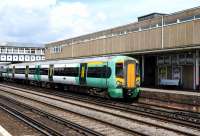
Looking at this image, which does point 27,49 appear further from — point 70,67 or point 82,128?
point 82,128

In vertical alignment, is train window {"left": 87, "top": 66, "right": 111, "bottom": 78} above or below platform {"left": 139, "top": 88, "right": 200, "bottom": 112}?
above

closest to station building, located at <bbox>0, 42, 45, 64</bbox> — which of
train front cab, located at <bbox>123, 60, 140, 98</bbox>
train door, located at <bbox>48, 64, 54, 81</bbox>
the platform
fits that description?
train door, located at <bbox>48, 64, 54, 81</bbox>

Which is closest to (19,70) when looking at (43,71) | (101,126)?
(43,71)

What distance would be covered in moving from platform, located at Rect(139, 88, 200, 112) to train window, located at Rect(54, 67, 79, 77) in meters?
5.27

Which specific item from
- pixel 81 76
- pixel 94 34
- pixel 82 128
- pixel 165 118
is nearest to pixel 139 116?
pixel 165 118

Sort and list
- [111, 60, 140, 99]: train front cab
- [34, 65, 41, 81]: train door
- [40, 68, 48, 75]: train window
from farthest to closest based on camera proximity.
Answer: [34, 65, 41, 81]: train door < [40, 68, 48, 75]: train window < [111, 60, 140, 99]: train front cab

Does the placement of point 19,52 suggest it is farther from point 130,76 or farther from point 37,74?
point 130,76

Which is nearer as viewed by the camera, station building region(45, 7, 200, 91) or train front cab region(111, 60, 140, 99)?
train front cab region(111, 60, 140, 99)

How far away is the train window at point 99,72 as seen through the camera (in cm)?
2331

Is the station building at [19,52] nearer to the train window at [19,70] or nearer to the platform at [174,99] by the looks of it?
the train window at [19,70]

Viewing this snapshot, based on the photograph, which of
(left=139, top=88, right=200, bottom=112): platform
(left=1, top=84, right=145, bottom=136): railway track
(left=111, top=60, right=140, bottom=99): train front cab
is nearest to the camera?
(left=1, top=84, right=145, bottom=136): railway track

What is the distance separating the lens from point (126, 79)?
22875 mm

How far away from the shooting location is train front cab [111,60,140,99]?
22703 mm

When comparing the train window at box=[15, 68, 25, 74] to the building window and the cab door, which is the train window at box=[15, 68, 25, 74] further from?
the cab door
